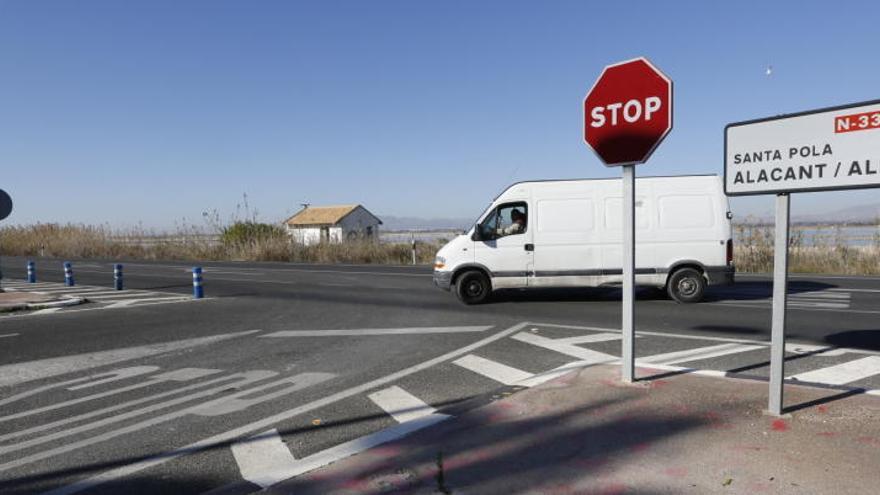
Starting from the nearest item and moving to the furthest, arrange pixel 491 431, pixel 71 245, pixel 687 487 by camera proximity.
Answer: pixel 687 487, pixel 491 431, pixel 71 245

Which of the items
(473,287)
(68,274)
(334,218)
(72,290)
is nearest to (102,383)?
(473,287)

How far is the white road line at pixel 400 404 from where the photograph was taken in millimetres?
4969

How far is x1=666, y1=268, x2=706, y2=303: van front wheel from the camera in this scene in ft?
38.1

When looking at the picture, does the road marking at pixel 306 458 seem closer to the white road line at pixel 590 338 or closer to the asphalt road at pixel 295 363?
the asphalt road at pixel 295 363

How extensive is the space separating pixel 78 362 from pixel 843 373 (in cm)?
867

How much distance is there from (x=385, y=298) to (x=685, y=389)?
9399 mm

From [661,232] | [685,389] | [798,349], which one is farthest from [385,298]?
[685,389]

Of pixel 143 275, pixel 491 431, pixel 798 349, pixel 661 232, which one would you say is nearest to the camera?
pixel 491 431

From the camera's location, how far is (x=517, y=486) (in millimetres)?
3312

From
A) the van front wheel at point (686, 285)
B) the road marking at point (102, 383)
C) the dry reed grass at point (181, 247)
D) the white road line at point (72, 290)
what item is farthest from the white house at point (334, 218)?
the road marking at point (102, 383)

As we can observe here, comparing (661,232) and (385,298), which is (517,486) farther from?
(385,298)

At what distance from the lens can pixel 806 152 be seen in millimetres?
4109

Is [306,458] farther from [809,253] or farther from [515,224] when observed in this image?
[809,253]

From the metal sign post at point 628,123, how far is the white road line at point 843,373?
6.59 feet
